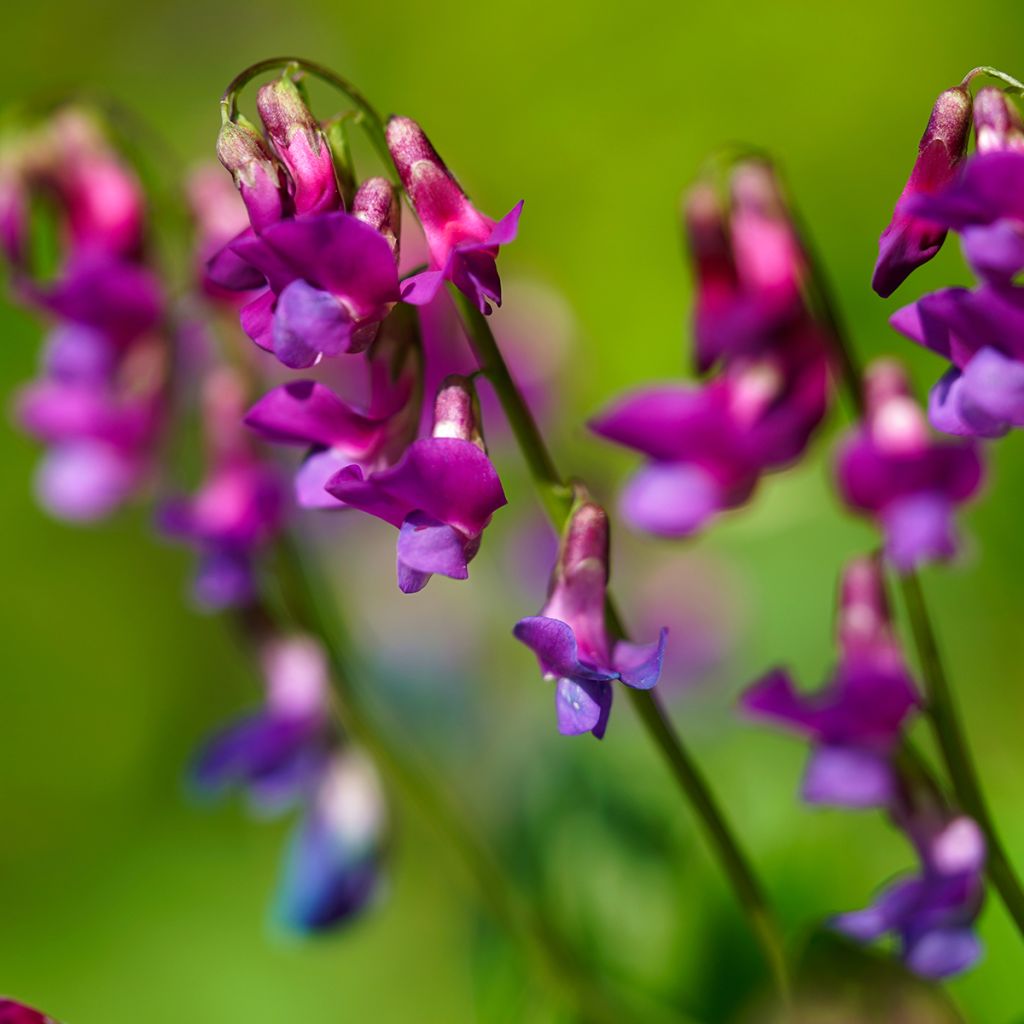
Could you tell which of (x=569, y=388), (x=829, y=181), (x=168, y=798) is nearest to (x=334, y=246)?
(x=569, y=388)

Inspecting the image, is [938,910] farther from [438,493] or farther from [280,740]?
[280,740]

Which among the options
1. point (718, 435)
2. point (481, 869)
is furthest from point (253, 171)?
point (481, 869)

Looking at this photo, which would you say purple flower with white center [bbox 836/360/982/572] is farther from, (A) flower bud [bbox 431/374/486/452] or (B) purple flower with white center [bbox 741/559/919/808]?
(A) flower bud [bbox 431/374/486/452]

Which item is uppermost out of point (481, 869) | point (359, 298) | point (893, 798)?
point (359, 298)

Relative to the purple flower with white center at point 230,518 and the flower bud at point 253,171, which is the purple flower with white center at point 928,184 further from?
the purple flower with white center at point 230,518

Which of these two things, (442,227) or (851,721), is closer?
(442,227)

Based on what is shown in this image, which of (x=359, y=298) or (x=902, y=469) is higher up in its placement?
(x=359, y=298)

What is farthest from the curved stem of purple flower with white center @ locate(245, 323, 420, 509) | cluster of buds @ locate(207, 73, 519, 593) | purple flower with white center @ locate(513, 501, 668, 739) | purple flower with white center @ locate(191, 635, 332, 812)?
purple flower with white center @ locate(191, 635, 332, 812)
